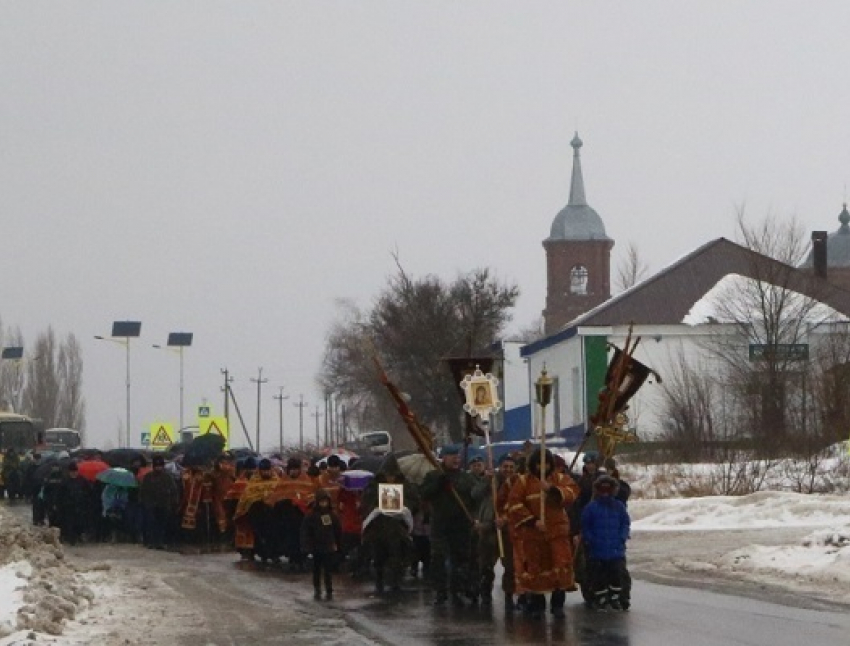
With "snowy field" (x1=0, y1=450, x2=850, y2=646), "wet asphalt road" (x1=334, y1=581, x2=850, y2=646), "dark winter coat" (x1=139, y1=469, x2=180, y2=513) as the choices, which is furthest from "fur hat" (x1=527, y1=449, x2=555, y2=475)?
"dark winter coat" (x1=139, y1=469, x2=180, y2=513)

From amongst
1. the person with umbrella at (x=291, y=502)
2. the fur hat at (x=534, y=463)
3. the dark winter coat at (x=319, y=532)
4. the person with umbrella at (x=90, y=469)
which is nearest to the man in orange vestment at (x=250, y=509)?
the person with umbrella at (x=291, y=502)

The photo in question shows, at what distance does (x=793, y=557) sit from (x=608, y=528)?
601cm

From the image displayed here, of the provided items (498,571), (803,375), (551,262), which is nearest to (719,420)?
(803,375)

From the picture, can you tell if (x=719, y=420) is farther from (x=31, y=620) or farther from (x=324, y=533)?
(x=31, y=620)

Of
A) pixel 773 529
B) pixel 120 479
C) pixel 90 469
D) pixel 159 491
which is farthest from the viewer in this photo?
pixel 90 469

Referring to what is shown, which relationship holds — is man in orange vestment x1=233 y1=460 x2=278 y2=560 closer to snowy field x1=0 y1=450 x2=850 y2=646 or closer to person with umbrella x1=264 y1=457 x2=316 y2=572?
person with umbrella x1=264 y1=457 x2=316 y2=572

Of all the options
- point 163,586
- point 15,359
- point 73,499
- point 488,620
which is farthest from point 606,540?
point 15,359

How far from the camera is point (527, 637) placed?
18.1 meters

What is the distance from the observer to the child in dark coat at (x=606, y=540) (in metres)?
21.0

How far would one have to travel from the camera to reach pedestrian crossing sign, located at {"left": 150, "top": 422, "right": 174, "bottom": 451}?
210 ft

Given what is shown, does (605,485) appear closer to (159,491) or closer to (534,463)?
(534,463)

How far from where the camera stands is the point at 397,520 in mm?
25812

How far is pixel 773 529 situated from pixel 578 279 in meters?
104

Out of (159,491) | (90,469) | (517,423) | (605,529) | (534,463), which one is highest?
(517,423)
